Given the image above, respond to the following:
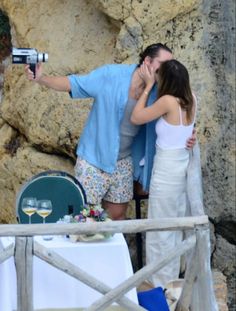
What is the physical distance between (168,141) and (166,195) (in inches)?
15.2

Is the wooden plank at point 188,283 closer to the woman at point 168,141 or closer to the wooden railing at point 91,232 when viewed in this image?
the wooden railing at point 91,232

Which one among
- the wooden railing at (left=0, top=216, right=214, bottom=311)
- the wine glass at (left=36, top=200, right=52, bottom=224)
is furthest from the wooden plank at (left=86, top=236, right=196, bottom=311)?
the wine glass at (left=36, top=200, right=52, bottom=224)

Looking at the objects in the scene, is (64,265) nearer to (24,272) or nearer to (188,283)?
(24,272)

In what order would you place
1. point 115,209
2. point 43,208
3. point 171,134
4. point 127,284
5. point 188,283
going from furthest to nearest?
point 115,209 → point 171,134 → point 43,208 → point 188,283 → point 127,284

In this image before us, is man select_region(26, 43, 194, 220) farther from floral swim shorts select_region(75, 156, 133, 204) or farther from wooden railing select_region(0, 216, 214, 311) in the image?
wooden railing select_region(0, 216, 214, 311)

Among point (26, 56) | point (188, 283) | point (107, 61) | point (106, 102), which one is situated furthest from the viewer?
point (107, 61)

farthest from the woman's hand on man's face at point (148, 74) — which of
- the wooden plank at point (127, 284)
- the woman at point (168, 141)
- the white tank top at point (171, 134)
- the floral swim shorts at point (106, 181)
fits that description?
the wooden plank at point (127, 284)

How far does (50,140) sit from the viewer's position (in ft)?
22.6

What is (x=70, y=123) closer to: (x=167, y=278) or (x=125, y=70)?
(x=125, y=70)

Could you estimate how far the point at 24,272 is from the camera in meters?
4.14

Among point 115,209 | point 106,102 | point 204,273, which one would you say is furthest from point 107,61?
point 204,273

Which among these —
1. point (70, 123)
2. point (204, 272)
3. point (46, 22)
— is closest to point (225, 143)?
point (70, 123)

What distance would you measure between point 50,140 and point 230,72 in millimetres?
1556

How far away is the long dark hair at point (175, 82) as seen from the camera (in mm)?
5547
